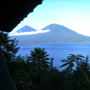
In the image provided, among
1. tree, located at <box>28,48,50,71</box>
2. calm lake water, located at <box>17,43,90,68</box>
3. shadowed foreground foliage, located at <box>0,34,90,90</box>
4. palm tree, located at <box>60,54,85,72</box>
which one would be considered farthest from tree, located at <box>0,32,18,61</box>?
palm tree, located at <box>60,54,85,72</box>

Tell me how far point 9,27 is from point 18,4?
22.9 inches

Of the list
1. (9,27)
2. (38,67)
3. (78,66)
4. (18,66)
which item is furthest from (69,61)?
(9,27)

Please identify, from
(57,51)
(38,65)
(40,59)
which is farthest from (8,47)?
(57,51)

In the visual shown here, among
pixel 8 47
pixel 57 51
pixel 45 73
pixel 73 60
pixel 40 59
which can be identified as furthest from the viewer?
pixel 57 51

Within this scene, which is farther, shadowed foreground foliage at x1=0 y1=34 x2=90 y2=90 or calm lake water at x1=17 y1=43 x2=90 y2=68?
calm lake water at x1=17 y1=43 x2=90 y2=68

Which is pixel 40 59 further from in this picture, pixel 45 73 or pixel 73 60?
pixel 73 60

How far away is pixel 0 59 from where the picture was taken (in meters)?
2.27

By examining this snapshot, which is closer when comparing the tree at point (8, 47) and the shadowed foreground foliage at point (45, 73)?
the shadowed foreground foliage at point (45, 73)

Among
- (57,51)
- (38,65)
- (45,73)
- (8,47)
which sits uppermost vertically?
(8,47)

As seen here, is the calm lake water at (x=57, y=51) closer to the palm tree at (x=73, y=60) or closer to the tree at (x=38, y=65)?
the tree at (x=38, y=65)

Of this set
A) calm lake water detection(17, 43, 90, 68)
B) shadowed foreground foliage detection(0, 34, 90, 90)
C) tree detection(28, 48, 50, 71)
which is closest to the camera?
shadowed foreground foliage detection(0, 34, 90, 90)

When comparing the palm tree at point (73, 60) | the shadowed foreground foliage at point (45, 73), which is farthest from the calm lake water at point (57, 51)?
the palm tree at point (73, 60)

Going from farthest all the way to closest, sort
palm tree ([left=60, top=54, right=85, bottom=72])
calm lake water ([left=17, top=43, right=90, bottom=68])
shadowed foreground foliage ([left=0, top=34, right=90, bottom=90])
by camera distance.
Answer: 1. calm lake water ([left=17, top=43, right=90, bottom=68])
2. palm tree ([left=60, top=54, right=85, bottom=72])
3. shadowed foreground foliage ([left=0, top=34, right=90, bottom=90])

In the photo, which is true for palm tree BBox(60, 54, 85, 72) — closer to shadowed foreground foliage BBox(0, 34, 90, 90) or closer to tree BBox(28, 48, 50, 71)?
shadowed foreground foliage BBox(0, 34, 90, 90)
